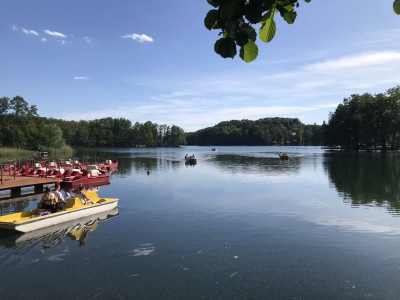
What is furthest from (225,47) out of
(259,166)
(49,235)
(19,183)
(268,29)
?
(259,166)

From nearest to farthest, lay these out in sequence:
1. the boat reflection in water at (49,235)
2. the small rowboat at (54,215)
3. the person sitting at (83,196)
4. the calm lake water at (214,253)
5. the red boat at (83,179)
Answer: the calm lake water at (214,253) < the boat reflection in water at (49,235) < the small rowboat at (54,215) < the person sitting at (83,196) < the red boat at (83,179)

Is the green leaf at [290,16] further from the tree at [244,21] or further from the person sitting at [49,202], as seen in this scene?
the person sitting at [49,202]

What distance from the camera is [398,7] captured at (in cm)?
283

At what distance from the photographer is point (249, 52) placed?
9.14 feet

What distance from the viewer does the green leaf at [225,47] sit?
8.75ft

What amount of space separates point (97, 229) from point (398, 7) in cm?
1521

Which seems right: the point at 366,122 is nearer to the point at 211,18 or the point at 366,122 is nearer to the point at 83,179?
the point at 83,179

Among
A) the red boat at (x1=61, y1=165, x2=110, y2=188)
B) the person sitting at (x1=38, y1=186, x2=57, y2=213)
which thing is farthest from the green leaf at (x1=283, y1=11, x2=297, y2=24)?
the red boat at (x1=61, y1=165, x2=110, y2=188)

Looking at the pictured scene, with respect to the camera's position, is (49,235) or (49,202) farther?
(49,202)

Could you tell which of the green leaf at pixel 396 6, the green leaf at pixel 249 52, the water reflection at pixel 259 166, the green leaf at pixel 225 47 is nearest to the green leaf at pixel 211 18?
the green leaf at pixel 225 47

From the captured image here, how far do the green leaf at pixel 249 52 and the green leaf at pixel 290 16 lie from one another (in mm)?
389

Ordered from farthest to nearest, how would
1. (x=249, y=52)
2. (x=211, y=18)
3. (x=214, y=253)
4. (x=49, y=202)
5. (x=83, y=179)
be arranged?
(x=83, y=179), (x=49, y=202), (x=214, y=253), (x=249, y=52), (x=211, y=18)

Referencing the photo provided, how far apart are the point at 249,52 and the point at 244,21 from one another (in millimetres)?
244

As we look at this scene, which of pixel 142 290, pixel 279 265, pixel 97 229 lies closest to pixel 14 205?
pixel 97 229
